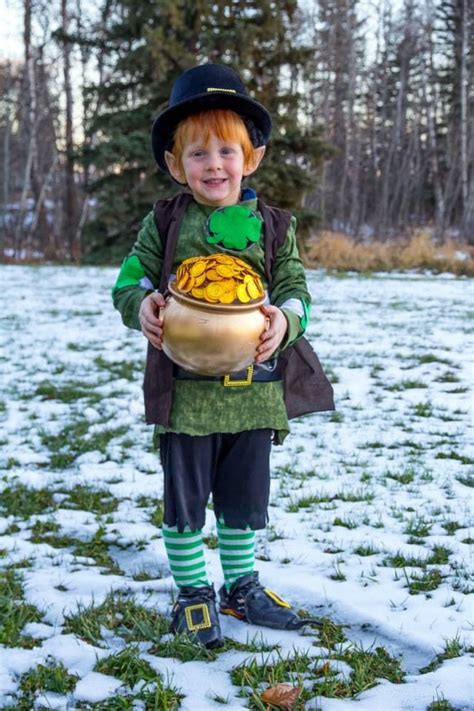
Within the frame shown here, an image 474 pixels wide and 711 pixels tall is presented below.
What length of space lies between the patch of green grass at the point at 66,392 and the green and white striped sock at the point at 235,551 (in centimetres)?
360

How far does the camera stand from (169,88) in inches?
688

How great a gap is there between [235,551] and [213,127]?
143 cm

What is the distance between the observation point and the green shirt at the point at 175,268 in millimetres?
2215

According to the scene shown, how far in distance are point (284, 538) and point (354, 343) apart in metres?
5.03

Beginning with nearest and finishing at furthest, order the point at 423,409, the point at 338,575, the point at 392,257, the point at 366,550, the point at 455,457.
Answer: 1. the point at 338,575
2. the point at 366,550
3. the point at 455,457
4. the point at 423,409
5. the point at 392,257

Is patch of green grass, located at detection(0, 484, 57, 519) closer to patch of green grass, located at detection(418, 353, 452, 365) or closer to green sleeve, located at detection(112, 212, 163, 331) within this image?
green sleeve, located at detection(112, 212, 163, 331)

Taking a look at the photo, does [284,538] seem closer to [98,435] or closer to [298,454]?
[298,454]

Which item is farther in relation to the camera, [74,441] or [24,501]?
[74,441]

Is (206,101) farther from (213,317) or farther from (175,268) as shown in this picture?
(213,317)

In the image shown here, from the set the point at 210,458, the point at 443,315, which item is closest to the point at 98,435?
the point at 210,458

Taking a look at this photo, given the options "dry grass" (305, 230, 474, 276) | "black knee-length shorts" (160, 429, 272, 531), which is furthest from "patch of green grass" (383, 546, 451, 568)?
"dry grass" (305, 230, 474, 276)

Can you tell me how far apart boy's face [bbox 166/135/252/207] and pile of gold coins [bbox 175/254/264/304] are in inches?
13.8

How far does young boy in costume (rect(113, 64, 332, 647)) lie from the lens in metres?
2.17

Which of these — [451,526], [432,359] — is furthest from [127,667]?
[432,359]
